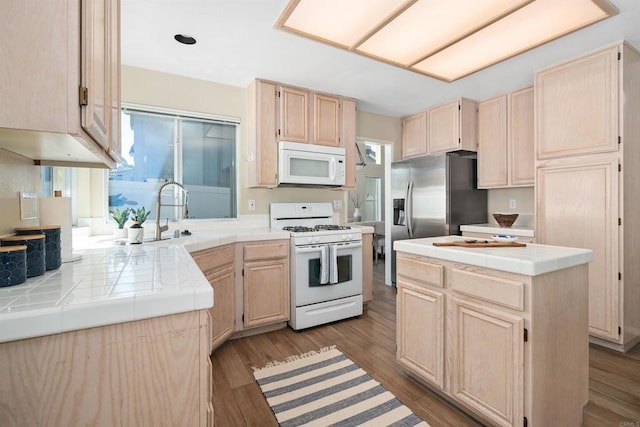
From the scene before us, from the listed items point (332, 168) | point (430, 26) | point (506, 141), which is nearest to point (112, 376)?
point (430, 26)

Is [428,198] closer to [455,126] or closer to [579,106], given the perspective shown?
[455,126]

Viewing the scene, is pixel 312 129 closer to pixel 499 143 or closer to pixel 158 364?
pixel 499 143

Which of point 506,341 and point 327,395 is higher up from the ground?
point 506,341

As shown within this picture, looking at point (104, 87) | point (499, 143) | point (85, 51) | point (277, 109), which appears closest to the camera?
point (85, 51)

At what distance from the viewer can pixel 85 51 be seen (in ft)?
2.60

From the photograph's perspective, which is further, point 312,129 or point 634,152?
point 312,129

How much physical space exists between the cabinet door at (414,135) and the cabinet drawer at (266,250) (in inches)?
94.1

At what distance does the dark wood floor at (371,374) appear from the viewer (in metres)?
1.67

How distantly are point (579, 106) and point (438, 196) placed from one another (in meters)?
1.49

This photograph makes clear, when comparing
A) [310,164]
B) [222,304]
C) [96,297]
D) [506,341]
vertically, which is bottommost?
[222,304]

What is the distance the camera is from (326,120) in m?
3.41

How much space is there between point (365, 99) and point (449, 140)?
1143 millimetres

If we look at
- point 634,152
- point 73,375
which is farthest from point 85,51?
point 634,152

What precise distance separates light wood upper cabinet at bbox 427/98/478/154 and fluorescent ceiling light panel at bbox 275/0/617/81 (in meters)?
1.02
